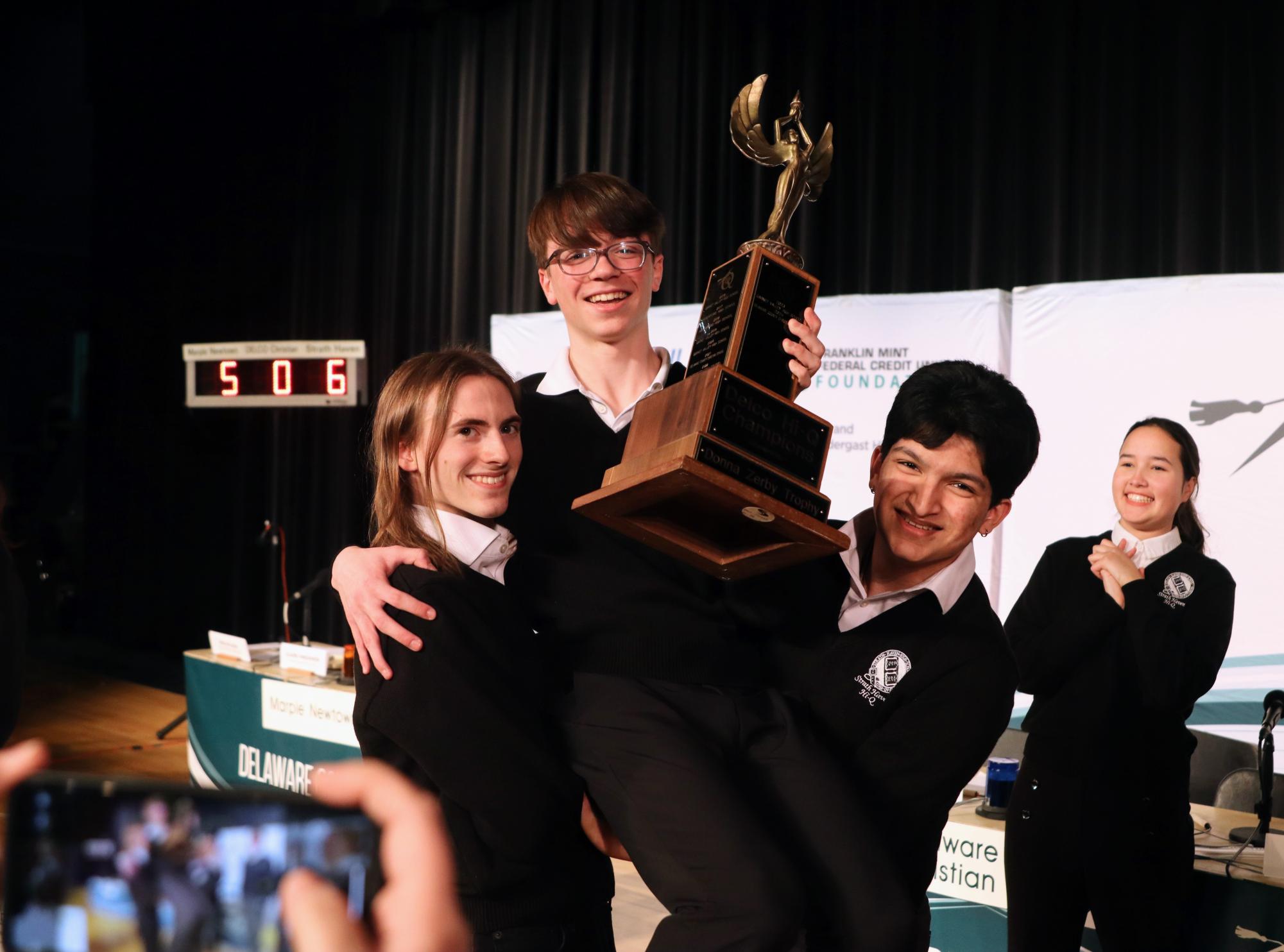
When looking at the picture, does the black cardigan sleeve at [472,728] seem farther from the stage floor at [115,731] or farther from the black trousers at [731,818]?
the stage floor at [115,731]

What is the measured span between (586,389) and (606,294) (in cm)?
15

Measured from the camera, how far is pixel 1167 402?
3889 millimetres

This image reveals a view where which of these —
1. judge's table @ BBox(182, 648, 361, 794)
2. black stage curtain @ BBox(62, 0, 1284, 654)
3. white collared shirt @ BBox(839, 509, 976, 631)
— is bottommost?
judge's table @ BBox(182, 648, 361, 794)

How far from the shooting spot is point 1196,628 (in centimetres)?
277

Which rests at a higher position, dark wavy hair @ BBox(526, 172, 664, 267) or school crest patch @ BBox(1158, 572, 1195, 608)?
dark wavy hair @ BBox(526, 172, 664, 267)

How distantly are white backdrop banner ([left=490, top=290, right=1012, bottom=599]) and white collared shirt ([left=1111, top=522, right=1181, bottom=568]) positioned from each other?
1.22 m

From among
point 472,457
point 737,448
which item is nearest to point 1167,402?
point 737,448

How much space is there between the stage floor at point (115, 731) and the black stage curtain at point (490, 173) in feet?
3.08

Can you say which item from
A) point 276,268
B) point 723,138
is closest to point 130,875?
point 723,138

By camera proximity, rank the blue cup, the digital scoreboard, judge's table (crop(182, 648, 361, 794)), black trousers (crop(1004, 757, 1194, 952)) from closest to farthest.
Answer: black trousers (crop(1004, 757, 1194, 952)) → the blue cup → judge's table (crop(182, 648, 361, 794)) → the digital scoreboard

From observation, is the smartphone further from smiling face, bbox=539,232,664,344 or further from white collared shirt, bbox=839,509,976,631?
smiling face, bbox=539,232,664,344

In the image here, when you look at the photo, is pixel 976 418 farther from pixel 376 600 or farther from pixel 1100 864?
pixel 1100 864

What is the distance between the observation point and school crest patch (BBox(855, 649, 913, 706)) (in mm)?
1750

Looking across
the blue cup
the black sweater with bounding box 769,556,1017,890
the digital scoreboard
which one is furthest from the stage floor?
the black sweater with bounding box 769,556,1017,890
